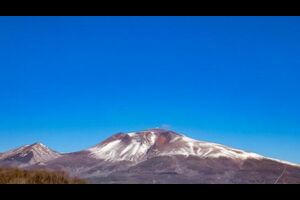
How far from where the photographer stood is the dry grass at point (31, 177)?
1104 cm

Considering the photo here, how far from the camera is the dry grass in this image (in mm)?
11043

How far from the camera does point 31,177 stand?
1225 cm
